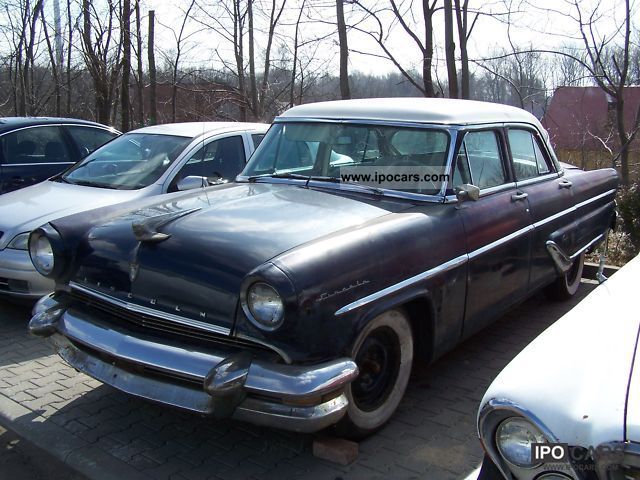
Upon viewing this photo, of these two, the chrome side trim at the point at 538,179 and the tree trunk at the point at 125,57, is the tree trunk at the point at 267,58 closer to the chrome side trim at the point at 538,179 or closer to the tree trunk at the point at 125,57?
the tree trunk at the point at 125,57

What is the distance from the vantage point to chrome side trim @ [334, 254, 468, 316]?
2801 millimetres

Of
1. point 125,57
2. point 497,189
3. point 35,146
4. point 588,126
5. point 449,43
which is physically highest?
point 125,57

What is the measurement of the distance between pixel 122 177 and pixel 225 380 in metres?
3.57

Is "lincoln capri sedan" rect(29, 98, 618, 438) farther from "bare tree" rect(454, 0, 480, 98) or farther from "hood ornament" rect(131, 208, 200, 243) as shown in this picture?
"bare tree" rect(454, 0, 480, 98)

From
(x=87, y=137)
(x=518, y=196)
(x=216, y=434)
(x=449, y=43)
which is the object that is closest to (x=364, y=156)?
(x=518, y=196)

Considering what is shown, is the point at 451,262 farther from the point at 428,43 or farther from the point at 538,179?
the point at 428,43

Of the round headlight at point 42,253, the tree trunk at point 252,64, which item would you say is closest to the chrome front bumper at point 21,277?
the round headlight at point 42,253

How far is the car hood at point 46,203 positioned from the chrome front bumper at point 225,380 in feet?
7.28

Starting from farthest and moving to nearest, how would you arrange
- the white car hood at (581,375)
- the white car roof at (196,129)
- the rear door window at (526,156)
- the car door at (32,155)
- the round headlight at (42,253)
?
the car door at (32,155)
the white car roof at (196,129)
the rear door window at (526,156)
the round headlight at (42,253)
the white car hood at (581,375)

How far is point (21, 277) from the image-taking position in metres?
4.72

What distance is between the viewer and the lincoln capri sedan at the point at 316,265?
265 cm

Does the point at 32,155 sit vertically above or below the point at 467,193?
above

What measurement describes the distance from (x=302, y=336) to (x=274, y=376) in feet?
0.68

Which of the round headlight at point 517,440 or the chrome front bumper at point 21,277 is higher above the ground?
the chrome front bumper at point 21,277
